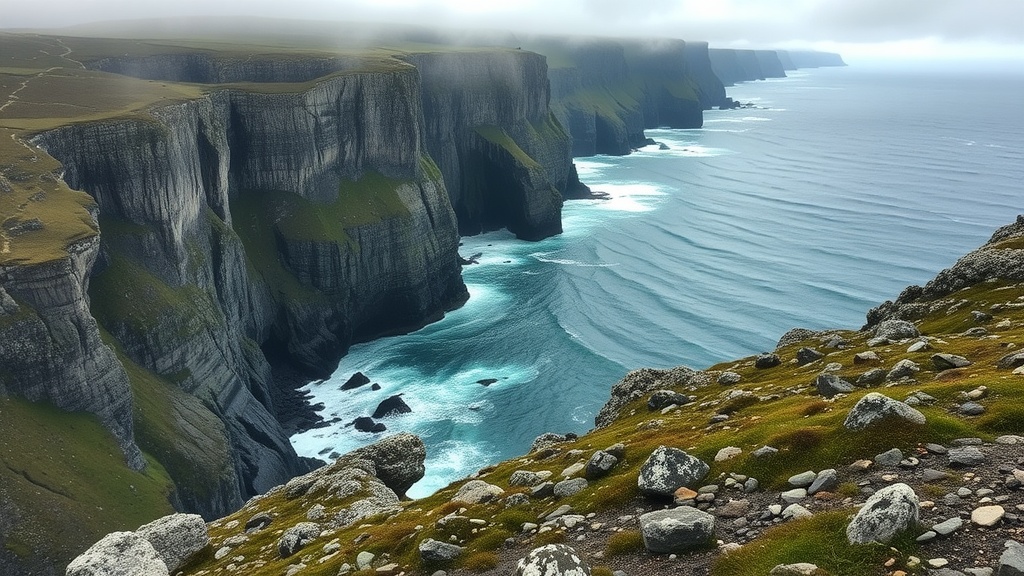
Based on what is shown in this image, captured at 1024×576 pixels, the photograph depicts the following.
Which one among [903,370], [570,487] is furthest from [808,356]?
[570,487]

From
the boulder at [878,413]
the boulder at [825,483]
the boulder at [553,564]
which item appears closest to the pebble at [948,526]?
the boulder at [825,483]

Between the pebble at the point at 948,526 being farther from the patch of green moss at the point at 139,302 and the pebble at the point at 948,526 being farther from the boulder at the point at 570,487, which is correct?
the patch of green moss at the point at 139,302

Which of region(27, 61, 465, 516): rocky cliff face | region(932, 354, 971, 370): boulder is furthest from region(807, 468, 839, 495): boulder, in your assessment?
region(27, 61, 465, 516): rocky cliff face

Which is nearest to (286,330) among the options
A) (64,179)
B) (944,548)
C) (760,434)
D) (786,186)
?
(64,179)

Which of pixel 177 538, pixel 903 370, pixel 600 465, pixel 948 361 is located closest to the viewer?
pixel 600 465

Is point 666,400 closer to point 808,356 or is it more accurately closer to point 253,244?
point 808,356

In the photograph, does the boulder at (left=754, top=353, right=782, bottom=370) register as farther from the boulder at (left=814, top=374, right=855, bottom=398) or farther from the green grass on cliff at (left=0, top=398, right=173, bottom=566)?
the green grass on cliff at (left=0, top=398, right=173, bottom=566)

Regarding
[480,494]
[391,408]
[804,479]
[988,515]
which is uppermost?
[988,515]
